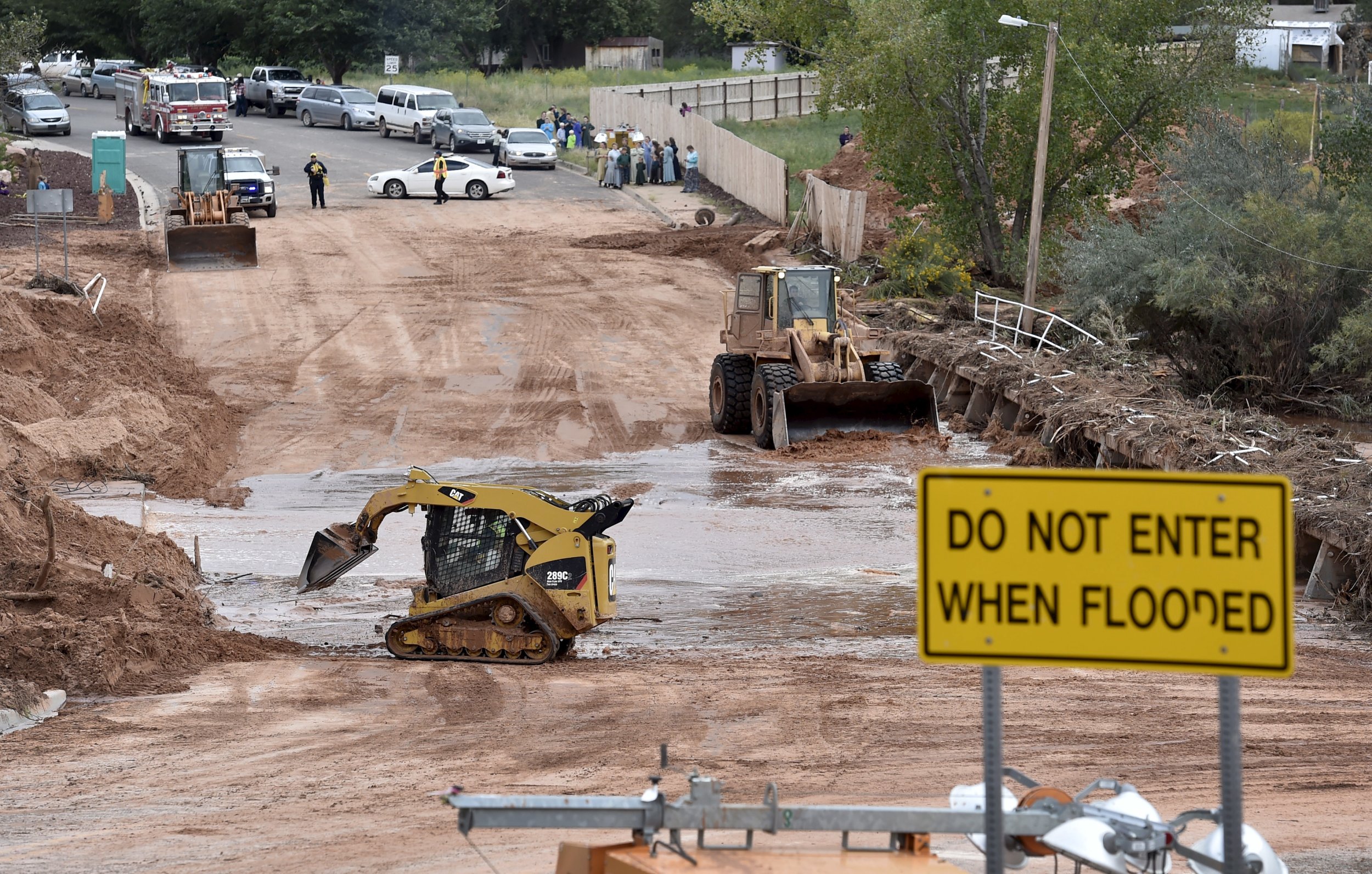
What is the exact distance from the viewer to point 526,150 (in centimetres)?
4709

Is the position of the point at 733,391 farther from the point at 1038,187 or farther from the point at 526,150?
the point at 526,150

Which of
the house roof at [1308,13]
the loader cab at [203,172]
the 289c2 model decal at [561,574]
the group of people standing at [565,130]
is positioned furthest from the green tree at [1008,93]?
the house roof at [1308,13]

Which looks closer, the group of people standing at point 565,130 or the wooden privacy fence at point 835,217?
the wooden privacy fence at point 835,217

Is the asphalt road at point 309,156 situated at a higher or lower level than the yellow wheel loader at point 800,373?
higher

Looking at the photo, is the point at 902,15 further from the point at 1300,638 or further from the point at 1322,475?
the point at 1300,638

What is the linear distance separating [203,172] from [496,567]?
84.3ft

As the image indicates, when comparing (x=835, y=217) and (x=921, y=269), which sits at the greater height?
(x=835, y=217)

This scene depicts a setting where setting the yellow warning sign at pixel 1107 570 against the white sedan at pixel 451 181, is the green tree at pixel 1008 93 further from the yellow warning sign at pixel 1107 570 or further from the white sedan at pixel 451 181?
the yellow warning sign at pixel 1107 570

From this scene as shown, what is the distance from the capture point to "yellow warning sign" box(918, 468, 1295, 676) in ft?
11.4

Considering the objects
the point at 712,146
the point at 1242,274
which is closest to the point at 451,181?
the point at 712,146

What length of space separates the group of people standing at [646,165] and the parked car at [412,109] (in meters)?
7.33

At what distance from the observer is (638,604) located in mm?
14211

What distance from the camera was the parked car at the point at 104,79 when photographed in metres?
64.8

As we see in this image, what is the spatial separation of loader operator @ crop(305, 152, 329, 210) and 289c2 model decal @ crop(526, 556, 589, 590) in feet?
97.0
